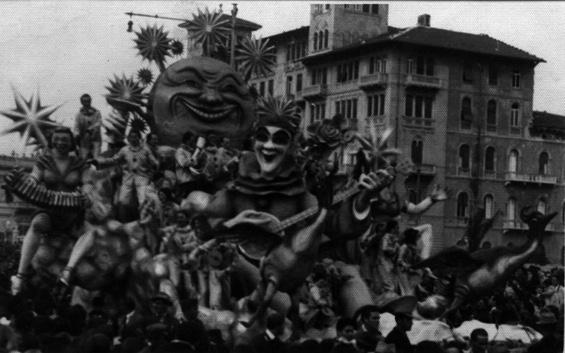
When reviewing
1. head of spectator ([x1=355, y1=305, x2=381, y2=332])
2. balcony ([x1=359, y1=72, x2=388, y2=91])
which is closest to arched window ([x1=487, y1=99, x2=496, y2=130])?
balcony ([x1=359, y1=72, x2=388, y2=91])

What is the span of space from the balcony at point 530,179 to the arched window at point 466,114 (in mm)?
1842

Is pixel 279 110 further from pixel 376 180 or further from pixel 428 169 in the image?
pixel 428 169

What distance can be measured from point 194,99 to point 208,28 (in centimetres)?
148

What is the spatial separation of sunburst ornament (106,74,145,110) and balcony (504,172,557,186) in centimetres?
1952

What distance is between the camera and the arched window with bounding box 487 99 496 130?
39156 mm

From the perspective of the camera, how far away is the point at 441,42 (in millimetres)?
41625

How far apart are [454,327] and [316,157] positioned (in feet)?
11.1

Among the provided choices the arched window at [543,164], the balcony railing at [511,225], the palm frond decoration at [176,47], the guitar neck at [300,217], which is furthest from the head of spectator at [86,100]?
the arched window at [543,164]

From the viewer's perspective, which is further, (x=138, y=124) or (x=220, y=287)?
(x=138, y=124)

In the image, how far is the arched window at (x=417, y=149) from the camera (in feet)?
128

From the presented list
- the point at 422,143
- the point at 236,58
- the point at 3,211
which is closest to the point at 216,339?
the point at 236,58

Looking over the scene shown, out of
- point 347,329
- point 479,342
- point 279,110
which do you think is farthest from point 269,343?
point 279,110

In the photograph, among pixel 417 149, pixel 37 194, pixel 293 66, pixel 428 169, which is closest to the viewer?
pixel 37 194

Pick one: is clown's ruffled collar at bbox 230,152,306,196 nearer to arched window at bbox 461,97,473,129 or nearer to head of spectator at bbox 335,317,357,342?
head of spectator at bbox 335,317,357,342
